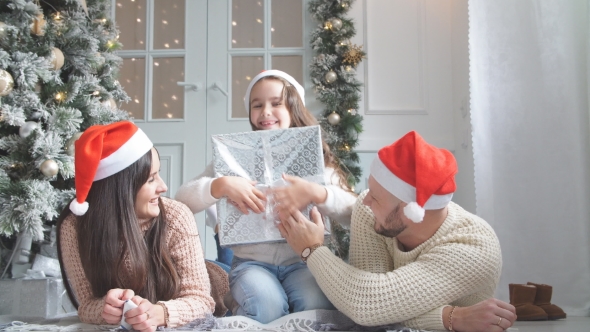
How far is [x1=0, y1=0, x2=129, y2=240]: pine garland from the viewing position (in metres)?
2.00

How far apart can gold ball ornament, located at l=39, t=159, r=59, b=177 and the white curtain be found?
1.66 meters

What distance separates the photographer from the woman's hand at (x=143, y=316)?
3.84ft

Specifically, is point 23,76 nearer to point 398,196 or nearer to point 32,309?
point 32,309

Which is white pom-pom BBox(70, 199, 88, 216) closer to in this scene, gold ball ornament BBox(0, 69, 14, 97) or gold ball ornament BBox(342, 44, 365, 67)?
gold ball ornament BBox(0, 69, 14, 97)

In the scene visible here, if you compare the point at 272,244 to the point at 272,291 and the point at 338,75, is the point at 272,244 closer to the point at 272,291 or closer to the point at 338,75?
the point at 272,291

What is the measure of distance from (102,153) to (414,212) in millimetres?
726

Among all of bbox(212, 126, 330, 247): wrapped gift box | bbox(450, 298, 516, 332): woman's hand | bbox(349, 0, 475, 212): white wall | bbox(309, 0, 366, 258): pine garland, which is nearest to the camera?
bbox(450, 298, 516, 332): woman's hand

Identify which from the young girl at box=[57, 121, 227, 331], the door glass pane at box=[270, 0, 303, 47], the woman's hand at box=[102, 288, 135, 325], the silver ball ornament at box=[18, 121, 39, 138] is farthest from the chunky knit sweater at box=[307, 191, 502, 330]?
the door glass pane at box=[270, 0, 303, 47]

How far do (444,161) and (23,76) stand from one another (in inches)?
61.8

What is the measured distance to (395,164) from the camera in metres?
1.26

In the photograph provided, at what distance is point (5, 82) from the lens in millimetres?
1965

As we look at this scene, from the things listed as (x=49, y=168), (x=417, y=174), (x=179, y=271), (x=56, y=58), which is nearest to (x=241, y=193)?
(x=179, y=271)

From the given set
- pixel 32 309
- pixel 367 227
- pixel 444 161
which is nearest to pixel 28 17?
pixel 32 309

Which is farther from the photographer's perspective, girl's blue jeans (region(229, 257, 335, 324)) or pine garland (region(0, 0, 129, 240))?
pine garland (region(0, 0, 129, 240))
